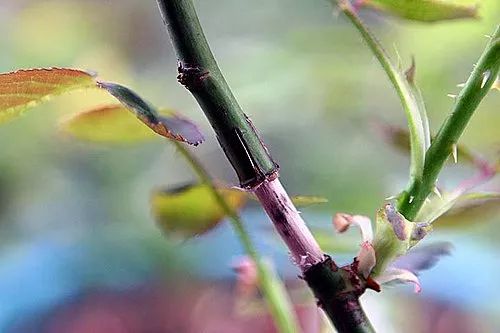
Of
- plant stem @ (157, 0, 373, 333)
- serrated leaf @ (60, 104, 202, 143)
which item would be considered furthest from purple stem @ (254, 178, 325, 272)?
serrated leaf @ (60, 104, 202, 143)

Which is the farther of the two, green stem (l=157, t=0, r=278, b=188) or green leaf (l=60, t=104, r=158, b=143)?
green leaf (l=60, t=104, r=158, b=143)

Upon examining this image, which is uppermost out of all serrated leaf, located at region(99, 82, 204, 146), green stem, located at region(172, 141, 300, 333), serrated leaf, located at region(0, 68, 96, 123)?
serrated leaf, located at region(0, 68, 96, 123)

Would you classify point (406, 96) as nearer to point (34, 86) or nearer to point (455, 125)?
point (455, 125)

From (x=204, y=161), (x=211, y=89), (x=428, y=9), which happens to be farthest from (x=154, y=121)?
(x=204, y=161)

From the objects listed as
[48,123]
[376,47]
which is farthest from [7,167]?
[376,47]

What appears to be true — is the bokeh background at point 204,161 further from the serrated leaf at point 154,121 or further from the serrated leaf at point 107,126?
the serrated leaf at point 154,121

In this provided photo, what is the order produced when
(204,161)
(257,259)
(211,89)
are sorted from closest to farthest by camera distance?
(211,89) → (257,259) → (204,161)

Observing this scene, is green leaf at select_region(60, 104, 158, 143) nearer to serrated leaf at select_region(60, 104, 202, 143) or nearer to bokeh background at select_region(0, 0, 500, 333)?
serrated leaf at select_region(60, 104, 202, 143)
